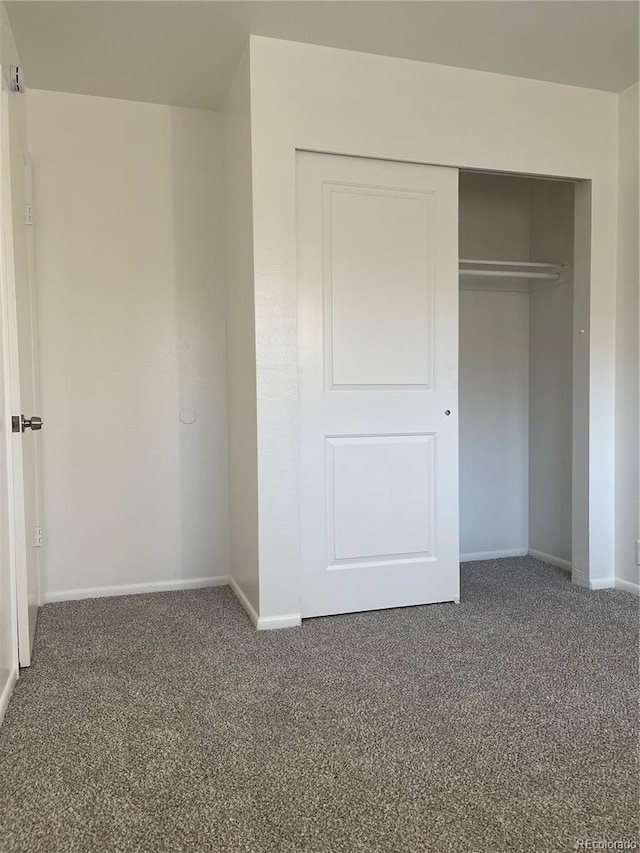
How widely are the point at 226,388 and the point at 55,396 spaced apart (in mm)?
872

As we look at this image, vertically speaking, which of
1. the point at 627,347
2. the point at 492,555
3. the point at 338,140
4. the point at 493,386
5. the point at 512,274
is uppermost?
the point at 338,140

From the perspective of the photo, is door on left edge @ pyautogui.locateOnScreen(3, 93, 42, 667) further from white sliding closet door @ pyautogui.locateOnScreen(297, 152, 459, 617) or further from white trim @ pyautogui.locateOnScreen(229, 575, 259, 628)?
white sliding closet door @ pyautogui.locateOnScreen(297, 152, 459, 617)

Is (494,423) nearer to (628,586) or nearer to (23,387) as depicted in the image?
(628,586)

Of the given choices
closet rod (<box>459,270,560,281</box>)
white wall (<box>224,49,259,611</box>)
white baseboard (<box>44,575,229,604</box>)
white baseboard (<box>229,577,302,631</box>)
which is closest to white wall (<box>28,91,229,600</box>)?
white baseboard (<box>44,575,229,604</box>)

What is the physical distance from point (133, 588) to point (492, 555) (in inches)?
86.1

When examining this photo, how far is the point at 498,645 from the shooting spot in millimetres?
2496

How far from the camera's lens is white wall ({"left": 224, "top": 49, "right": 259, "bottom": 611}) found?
280cm

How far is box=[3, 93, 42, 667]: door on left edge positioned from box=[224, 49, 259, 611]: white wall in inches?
36.2

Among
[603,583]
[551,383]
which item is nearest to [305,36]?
[551,383]

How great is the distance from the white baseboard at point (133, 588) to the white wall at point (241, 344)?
163 millimetres

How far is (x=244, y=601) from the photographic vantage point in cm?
304

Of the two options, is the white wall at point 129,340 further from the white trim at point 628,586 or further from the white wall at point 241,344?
the white trim at point 628,586

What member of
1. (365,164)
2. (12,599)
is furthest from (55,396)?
(365,164)

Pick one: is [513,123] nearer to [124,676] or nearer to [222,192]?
[222,192]
